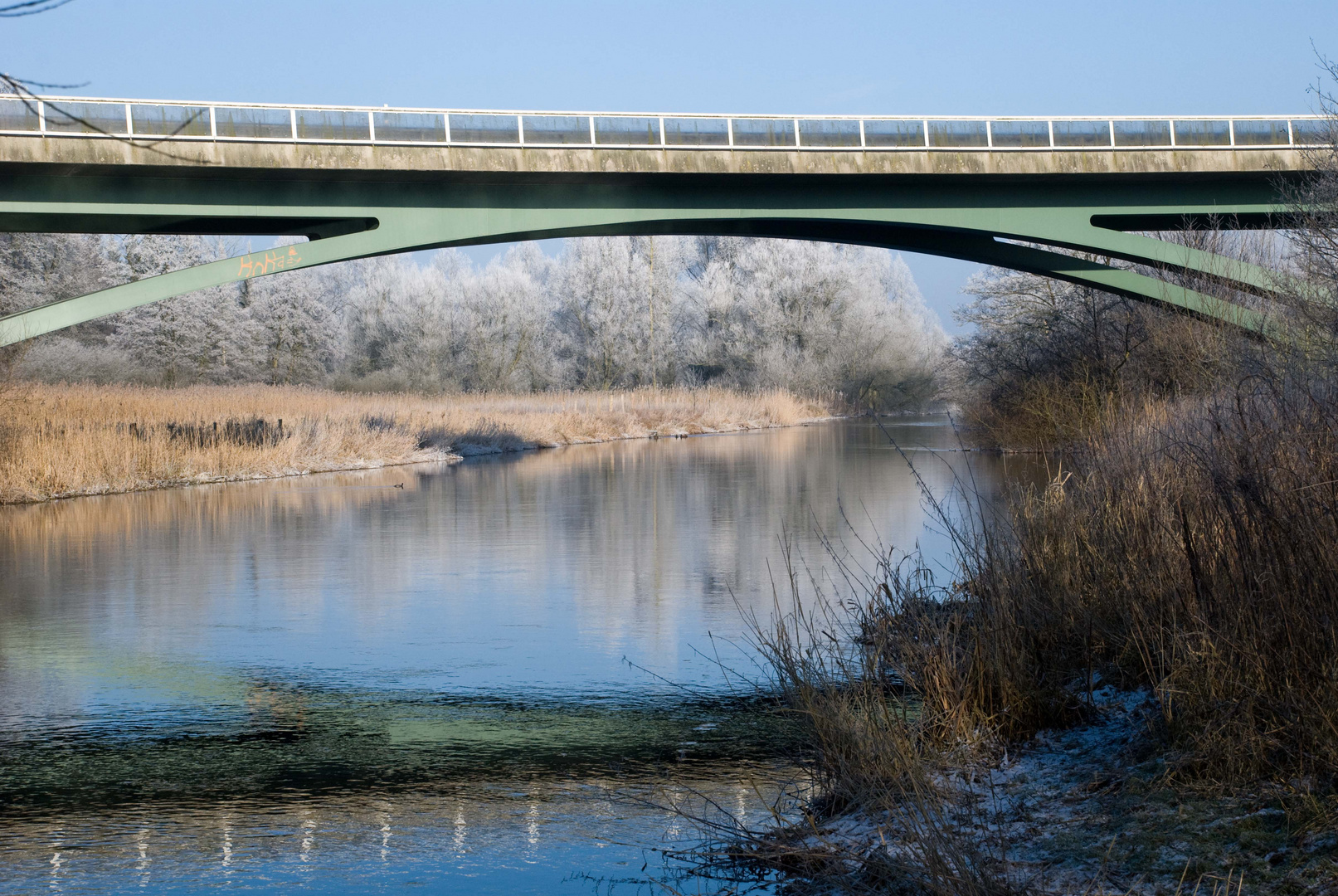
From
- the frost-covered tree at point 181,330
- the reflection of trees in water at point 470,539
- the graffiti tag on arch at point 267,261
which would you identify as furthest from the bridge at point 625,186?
the frost-covered tree at point 181,330

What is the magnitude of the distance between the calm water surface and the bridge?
7.75 m

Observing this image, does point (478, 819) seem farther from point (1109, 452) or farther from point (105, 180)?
point (105, 180)

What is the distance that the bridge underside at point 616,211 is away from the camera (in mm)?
21844

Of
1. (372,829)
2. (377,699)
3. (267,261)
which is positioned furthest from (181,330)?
(372,829)

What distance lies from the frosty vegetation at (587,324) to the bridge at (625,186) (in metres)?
A: 37.2

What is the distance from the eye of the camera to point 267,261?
2266 cm

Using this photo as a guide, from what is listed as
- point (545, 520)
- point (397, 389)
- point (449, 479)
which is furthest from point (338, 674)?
point (397, 389)

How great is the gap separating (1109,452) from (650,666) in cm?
319

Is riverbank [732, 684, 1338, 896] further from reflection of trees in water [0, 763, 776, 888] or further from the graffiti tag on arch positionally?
the graffiti tag on arch

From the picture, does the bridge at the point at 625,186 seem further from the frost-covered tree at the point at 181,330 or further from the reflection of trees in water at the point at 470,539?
the frost-covered tree at the point at 181,330

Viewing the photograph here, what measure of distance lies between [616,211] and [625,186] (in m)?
0.51

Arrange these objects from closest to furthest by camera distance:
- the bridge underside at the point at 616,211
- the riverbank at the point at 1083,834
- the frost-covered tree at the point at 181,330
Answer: the riverbank at the point at 1083,834
the bridge underside at the point at 616,211
the frost-covered tree at the point at 181,330

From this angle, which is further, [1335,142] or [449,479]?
[449,479]

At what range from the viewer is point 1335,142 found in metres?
19.1
